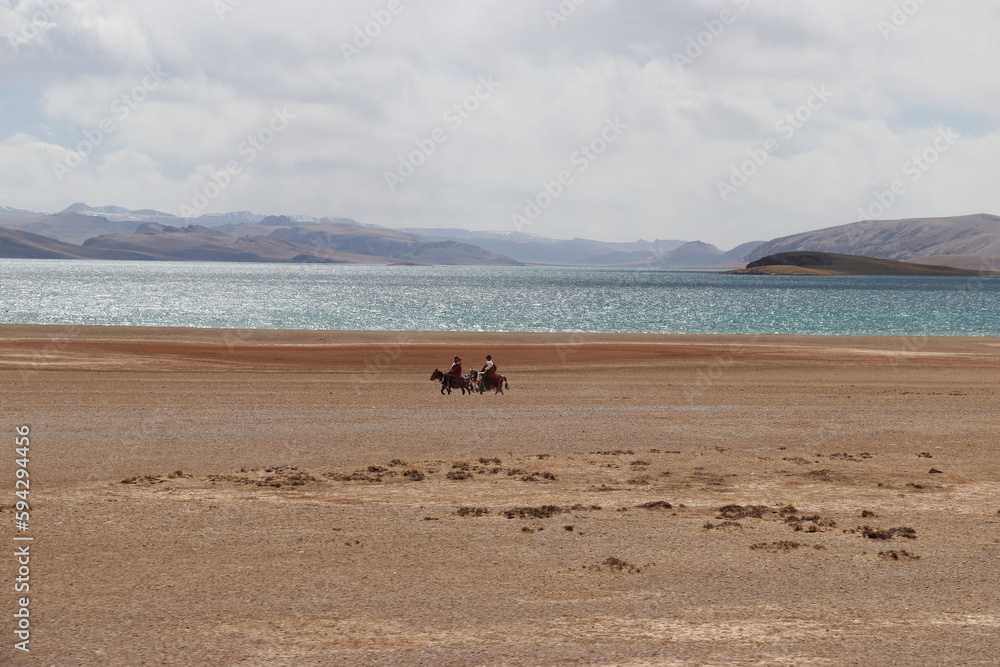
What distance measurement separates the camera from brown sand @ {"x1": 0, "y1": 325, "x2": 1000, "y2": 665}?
27.2 ft

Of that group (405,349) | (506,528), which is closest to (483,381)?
(506,528)

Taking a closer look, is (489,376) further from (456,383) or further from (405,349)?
(405,349)

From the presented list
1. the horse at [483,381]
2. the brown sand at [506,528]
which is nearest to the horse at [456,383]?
the horse at [483,381]

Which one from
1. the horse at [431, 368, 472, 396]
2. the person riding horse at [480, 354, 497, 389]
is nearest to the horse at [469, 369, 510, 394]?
the person riding horse at [480, 354, 497, 389]

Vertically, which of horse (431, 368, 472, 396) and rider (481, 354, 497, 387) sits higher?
rider (481, 354, 497, 387)

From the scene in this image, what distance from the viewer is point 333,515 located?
12750 millimetres

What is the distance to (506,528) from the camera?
12.2 meters

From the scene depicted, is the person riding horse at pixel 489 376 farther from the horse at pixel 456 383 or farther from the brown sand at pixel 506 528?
the brown sand at pixel 506 528

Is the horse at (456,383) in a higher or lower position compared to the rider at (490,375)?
lower

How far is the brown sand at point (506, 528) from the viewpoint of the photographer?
327 inches

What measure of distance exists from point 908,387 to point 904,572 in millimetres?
23086

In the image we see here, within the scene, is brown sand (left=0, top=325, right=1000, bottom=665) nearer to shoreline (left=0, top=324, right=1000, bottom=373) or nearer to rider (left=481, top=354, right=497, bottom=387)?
rider (left=481, top=354, right=497, bottom=387)

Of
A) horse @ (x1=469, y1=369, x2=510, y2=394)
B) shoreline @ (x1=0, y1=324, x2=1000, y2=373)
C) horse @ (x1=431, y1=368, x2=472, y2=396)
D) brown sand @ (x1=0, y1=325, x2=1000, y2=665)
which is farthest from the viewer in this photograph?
shoreline @ (x1=0, y1=324, x2=1000, y2=373)

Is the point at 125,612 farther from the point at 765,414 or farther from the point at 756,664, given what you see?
the point at 765,414
